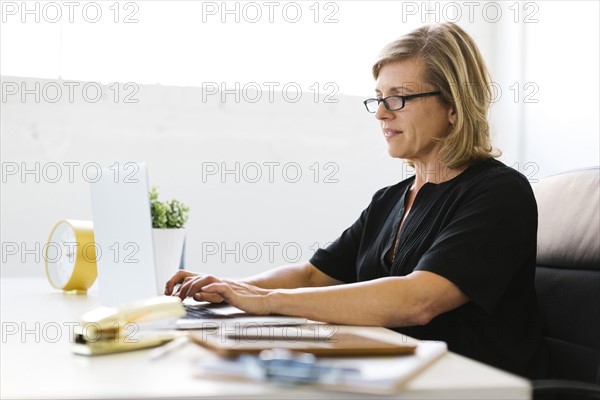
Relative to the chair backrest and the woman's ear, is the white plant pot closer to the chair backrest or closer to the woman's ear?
the woman's ear

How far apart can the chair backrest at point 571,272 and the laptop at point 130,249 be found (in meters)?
0.55

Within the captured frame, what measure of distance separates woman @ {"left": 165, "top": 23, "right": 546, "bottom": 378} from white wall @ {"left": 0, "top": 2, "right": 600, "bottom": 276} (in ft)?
3.97

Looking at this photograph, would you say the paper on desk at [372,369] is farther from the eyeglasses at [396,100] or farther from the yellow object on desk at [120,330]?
the eyeglasses at [396,100]

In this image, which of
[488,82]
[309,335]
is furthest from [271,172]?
[309,335]

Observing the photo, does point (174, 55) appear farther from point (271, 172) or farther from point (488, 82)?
point (488, 82)

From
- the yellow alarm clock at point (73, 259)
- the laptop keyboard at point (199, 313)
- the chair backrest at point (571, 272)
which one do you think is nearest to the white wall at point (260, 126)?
the yellow alarm clock at point (73, 259)

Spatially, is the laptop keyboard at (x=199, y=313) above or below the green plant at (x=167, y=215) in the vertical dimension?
below

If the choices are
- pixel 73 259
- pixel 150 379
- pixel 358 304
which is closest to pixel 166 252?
pixel 73 259

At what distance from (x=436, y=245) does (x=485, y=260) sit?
0.34 feet

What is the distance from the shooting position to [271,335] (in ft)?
3.40

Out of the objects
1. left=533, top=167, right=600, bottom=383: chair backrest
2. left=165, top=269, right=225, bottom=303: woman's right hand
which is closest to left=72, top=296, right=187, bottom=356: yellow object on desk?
left=165, top=269, right=225, bottom=303: woman's right hand

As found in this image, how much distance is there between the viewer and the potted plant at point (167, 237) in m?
1.96

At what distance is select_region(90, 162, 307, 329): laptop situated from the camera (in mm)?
1350

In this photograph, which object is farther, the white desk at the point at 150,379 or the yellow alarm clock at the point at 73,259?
the yellow alarm clock at the point at 73,259
